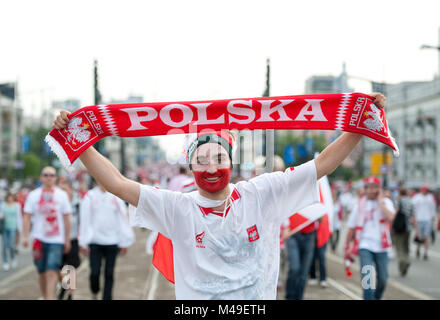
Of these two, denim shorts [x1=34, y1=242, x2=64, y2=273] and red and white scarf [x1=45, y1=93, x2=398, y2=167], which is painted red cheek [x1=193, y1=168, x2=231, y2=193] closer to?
red and white scarf [x1=45, y1=93, x2=398, y2=167]

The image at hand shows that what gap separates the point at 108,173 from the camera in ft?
10.8

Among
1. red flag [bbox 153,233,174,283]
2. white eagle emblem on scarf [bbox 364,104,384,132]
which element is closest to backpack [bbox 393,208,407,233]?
red flag [bbox 153,233,174,283]

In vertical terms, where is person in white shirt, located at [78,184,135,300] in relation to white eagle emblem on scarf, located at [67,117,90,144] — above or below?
below

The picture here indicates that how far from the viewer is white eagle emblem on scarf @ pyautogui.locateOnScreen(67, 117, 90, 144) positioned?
3.44 m

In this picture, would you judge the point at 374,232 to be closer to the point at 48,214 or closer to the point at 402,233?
the point at 48,214

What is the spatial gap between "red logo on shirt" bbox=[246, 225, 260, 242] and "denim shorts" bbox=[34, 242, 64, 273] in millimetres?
5587

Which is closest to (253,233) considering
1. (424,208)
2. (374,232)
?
(374,232)

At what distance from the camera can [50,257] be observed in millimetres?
8141

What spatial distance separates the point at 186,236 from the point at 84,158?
0.73m

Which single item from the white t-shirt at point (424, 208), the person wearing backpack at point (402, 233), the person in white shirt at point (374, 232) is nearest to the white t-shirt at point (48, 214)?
the person in white shirt at point (374, 232)

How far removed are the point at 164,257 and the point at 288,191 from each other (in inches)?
40.8

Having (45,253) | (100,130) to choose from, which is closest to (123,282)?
(45,253)

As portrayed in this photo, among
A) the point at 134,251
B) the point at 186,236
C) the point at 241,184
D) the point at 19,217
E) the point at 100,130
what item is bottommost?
the point at 134,251
